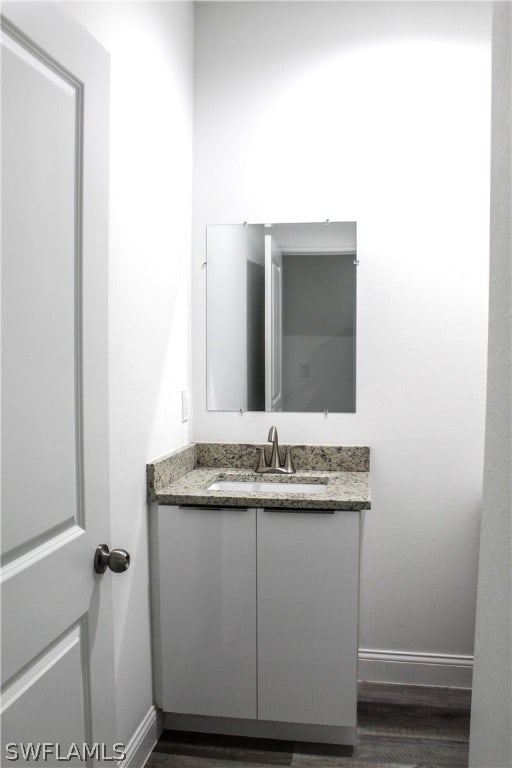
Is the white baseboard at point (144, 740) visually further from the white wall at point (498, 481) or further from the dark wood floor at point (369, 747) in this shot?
the white wall at point (498, 481)

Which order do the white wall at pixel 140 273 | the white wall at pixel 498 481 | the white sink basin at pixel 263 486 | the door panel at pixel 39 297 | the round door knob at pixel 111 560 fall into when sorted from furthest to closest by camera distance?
1. the white sink basin at pixel 263 486
2. the white wall at pixel 140 273
3. the round door knob at pixel 111 560
4. the door panel at pixel 39 297
5. the white wall at pixel 498 481

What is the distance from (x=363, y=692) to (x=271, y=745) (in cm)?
51

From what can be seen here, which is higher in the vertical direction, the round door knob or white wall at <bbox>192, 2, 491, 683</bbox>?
white wall at <bbox>192, 2, 491, 683</bbox>

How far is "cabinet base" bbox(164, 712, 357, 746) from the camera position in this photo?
86.4 inches

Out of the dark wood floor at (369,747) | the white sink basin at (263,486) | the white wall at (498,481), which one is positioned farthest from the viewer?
the white sink basin at (263,486)

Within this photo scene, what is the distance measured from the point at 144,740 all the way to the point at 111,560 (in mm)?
1116

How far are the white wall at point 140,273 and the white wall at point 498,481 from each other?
1.11 m

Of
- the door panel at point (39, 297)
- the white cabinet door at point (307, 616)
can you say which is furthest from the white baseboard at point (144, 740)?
the door panel at point (39, 297)

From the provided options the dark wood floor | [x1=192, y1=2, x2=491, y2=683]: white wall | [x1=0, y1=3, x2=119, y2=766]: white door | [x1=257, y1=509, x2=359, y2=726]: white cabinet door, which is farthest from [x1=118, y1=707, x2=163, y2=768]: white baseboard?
[x1=192, y1=2, x2=491, y2=683]: white wall

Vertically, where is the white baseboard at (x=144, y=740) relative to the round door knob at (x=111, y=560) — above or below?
below

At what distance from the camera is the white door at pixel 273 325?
2.66m

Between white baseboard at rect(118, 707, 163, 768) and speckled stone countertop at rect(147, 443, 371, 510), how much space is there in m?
0.72

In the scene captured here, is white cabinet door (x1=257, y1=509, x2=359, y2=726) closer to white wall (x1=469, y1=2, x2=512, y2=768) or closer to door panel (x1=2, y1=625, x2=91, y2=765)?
door panel (x1=2, y1=625, x2=91, y2=765)

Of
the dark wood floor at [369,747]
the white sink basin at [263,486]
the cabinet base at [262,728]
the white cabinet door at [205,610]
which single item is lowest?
the dark wood floor at [369,747]
